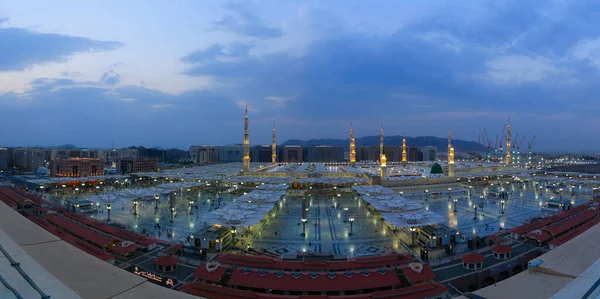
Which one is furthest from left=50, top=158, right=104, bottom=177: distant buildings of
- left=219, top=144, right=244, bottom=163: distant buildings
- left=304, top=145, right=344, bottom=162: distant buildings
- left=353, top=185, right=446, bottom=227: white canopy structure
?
left=304, top=145, right=344, bottom=162: distant buildings

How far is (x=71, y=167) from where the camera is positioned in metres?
40.0

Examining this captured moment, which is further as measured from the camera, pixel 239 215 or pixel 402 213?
pixel 402 213

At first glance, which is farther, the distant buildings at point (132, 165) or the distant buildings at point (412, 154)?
the distant buildings at point (412, 154)

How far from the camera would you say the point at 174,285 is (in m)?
8.48

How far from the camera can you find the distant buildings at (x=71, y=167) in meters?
39.7

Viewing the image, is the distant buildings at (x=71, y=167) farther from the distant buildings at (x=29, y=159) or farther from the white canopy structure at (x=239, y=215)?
the white canopy structure at (x=239, y=215)

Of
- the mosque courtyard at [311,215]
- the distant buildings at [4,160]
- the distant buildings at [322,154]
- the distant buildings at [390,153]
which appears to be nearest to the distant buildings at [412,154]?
the distant buildings at [390,153]

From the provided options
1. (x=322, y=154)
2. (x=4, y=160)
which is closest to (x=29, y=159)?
(x=4, y=160)

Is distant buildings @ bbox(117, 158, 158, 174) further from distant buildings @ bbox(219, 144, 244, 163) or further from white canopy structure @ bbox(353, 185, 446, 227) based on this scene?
white canopy structure @ bbox(353, 185, 446, 227)

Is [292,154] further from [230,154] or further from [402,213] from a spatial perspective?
[402,213]

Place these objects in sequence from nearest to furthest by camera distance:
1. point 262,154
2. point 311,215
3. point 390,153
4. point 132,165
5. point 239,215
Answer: point 239,215 < point 311,215 < point 132,165 < point 390,153 < point 262,154

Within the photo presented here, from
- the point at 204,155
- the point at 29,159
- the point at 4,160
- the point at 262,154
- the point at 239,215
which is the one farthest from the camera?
the point at 262,154

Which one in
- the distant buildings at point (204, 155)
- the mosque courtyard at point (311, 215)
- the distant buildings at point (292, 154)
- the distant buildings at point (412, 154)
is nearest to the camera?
the mosque courtyard at point (311, 215)

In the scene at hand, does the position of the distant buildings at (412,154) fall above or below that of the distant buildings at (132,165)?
above
